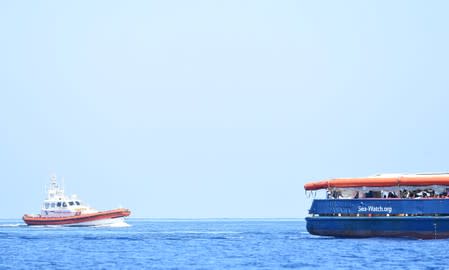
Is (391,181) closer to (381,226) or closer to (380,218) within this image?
(380,218)

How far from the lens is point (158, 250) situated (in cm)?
8412

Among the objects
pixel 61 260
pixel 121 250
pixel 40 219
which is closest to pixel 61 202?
pixel 40 219

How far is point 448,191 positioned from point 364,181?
6.09 m

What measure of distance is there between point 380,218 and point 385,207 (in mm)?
868

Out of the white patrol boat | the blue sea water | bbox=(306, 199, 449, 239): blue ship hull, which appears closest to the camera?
the blue sea water

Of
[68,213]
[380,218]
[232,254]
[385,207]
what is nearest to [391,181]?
[385,207]

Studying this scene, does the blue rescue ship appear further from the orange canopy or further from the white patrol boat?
the white patrol boat

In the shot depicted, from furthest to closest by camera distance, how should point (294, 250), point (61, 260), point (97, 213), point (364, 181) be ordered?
1. point (97, 213)
2. point (364, 181)
3. point (294, 250)
4. point (61, 260)

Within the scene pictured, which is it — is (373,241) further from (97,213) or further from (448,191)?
(97,213)

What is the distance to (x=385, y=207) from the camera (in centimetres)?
8594

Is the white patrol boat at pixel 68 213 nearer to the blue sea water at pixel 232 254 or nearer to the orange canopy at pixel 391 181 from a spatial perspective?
the blue sea water at pixel 232 254

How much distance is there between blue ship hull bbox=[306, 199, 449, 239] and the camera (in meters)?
83.9

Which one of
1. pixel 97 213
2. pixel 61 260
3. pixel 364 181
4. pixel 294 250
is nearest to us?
pixel 61 260

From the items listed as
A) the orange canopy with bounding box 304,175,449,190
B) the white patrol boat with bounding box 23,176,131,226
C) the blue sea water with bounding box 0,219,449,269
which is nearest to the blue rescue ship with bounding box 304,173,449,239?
the orange canopy with bounding box 304,175,449,190
